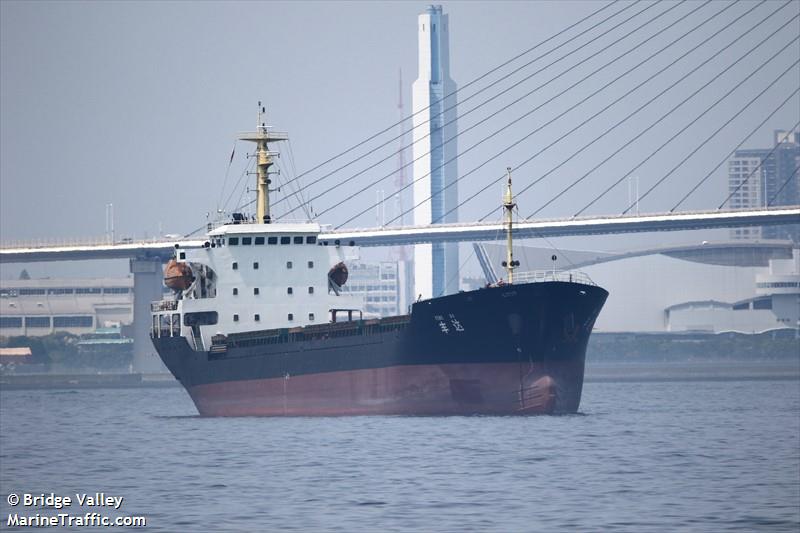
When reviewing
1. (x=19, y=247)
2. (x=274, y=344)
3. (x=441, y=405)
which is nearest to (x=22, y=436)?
(x=274, y=344)

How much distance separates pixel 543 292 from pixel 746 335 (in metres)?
109

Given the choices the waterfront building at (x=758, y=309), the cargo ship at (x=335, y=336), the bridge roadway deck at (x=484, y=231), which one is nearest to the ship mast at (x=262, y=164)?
the cargo ship at (x=335, y=336)

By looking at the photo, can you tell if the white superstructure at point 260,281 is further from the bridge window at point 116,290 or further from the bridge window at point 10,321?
the bridge window at point 116,290

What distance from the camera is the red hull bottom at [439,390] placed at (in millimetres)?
45938

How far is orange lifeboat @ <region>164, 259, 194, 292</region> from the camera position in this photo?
2153 inches

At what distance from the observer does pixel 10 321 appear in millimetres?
163875

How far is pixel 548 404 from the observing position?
46031 mm

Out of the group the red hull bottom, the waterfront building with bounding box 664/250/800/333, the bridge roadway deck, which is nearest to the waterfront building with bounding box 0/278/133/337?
the bridge roadway deck

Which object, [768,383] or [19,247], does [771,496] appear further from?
[19,247]

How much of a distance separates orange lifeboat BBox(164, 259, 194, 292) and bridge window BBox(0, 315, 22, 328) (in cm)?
11270

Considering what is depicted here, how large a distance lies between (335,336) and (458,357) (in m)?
4.66

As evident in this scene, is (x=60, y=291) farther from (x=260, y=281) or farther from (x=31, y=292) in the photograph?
(x=260, y=281)

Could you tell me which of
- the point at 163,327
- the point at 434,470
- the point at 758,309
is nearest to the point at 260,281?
the point at 163,327

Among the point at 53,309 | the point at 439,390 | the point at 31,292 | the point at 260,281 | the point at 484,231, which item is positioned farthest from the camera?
the point at 31,292
